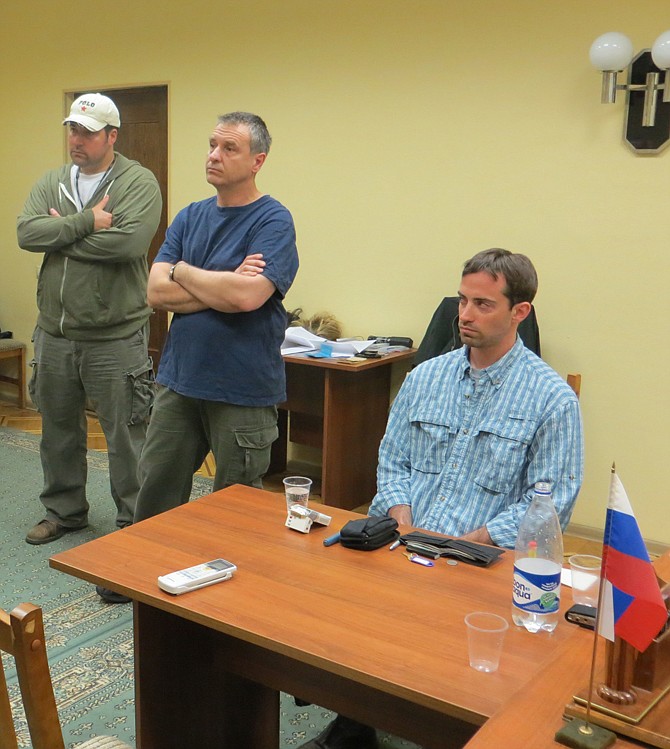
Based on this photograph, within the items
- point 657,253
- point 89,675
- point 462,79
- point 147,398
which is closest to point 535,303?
point 657,253

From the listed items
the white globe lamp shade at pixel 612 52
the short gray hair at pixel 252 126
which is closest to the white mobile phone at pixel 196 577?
the short gray hair at pixel 252 126

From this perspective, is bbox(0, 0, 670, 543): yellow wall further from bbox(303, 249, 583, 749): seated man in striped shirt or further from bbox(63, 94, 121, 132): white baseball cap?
bbox(303, 249, 583, 749): seated man in striped shirt

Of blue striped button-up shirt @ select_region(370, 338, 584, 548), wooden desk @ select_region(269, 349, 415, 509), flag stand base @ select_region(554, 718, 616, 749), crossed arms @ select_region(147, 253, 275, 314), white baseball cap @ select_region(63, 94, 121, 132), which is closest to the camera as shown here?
flag stand base @ select_region(554, 718, 616, 749)

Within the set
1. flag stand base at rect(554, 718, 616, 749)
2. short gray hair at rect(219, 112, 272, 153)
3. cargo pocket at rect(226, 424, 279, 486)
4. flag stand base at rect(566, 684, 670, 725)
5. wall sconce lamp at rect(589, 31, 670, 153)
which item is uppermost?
wall sconce lamp at rect(589, 31, 670, 153)

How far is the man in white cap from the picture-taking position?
10.8 feet

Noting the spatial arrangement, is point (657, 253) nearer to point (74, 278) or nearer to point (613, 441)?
point (613, 441)

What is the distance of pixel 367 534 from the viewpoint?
70.2 inches

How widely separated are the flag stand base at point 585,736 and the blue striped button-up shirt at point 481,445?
1007mm

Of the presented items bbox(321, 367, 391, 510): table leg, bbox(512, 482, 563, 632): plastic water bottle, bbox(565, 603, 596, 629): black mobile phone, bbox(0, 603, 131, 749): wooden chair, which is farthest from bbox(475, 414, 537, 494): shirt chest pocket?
bbox(321, 367, 391, 510): table leg

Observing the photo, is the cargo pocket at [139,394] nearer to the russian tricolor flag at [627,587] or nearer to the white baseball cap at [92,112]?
the white baseball cap at [92,112]

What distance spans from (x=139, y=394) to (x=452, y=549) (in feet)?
6.42

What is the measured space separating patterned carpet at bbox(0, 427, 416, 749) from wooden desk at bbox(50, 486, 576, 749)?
45cm

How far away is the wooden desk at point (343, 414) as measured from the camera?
13.5ft

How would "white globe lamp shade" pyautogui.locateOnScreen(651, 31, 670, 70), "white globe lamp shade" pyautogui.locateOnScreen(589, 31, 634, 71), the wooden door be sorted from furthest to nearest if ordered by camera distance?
the wooden door
"white globe lamp shade" pyautogui.locateOnScreen(589, 31, 634, 71)
"white globe lamp shade" pyautogui.locateOnScreen(651, 31, 670, 70)
